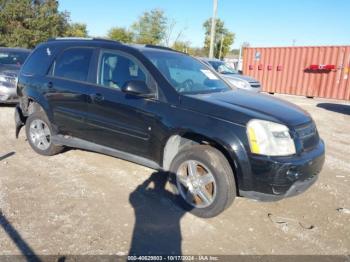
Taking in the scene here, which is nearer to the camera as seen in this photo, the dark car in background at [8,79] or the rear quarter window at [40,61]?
the rear quarter window at [40,61]

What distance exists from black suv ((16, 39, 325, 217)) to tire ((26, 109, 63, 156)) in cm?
5

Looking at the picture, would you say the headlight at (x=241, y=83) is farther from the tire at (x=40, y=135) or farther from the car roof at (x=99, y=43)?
→ the tire at (x=40, y=135)

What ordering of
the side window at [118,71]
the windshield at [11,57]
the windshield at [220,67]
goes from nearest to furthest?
1. the side window at [118,71]
2. the windshield at [11,57]
3. the windshield at [220,67]

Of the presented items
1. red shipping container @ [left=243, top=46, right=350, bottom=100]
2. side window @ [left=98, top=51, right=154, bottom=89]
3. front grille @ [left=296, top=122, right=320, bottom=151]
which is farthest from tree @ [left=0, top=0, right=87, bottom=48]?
front grille @ [left=296, top=122, right=320, bottom=151]

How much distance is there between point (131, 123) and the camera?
417cm

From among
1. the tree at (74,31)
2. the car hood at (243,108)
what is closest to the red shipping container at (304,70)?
the car hood at (243,108)

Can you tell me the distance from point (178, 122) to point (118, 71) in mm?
1185

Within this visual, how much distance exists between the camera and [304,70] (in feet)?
55.3

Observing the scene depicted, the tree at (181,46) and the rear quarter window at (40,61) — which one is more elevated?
the tree at (181,46)

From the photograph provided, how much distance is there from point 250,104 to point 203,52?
53826 mm

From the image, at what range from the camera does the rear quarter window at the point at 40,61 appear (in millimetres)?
5293

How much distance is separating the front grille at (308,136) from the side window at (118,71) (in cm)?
176

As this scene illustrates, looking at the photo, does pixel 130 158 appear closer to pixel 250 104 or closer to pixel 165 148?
pixel 165 148

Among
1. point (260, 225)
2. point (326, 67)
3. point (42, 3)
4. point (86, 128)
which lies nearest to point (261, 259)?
point (260, 225)
